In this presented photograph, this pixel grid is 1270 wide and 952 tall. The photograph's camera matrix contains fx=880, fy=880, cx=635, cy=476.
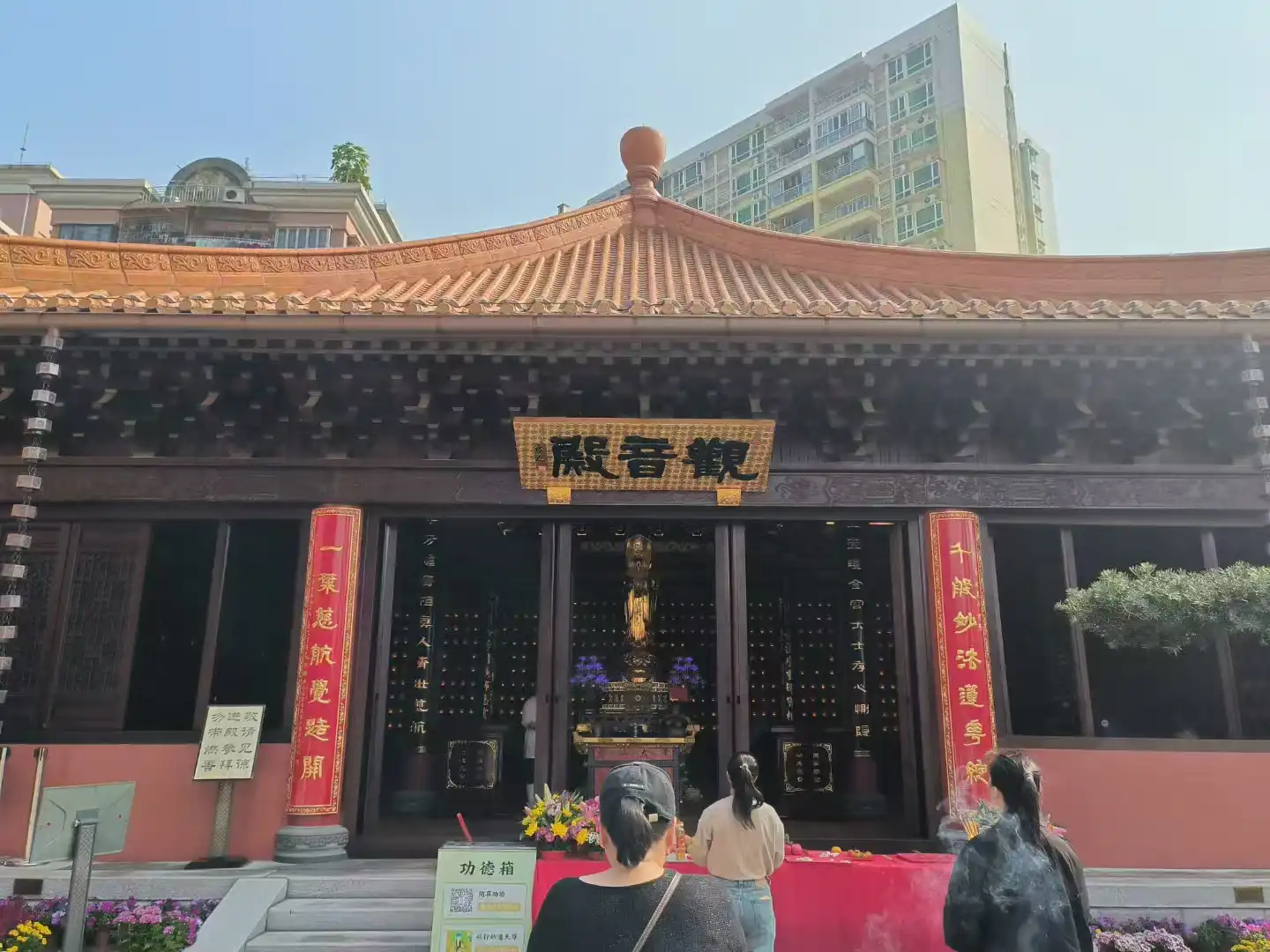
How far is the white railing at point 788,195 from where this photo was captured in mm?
46594

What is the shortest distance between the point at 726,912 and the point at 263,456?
275 inches

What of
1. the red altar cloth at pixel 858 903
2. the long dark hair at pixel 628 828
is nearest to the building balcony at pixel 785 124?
the red altar cloth at pixel 858 903

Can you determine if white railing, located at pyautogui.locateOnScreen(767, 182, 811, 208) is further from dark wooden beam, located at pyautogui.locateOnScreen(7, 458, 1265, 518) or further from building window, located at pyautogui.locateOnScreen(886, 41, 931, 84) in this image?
dark wooden beam, located at pyautogui.locateOnScreen(7, 458, 1265, 518)

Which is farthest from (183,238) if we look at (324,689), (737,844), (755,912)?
(755,912)

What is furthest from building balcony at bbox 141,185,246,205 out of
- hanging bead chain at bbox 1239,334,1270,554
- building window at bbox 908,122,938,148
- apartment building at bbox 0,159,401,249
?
hanging bead chain at bbox 1239,334,1270,554

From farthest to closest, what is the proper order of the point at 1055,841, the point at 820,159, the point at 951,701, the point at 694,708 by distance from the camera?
the point at 820,159 < the point at 694,708 < the point at 951,701 < the point at 1055,841

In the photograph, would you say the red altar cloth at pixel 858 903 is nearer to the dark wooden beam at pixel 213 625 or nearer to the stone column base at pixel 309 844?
the stone column base at pixel 309 844

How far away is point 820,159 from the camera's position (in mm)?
46000

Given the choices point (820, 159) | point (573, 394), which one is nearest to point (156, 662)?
point (573, 394)

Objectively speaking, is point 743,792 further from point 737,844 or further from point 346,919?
point 346,919

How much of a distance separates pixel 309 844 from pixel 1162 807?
275 inches

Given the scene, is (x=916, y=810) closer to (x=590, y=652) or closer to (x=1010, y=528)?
(x=1010, y=528)

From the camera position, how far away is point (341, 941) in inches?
230

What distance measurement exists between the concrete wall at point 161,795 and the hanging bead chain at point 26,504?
30.4 inches
